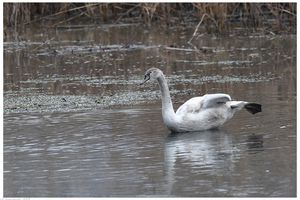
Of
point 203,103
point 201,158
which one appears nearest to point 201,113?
point 203,103

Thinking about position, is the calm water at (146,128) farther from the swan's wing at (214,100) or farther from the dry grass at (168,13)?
the dry grass at (168,13)

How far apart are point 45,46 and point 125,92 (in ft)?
16.1

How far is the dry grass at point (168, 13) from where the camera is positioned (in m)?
15.6

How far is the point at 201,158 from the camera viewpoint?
6.95 m

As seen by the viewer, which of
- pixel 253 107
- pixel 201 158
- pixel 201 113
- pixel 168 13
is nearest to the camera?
pixel 201 158

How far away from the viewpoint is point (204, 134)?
26.8 ft

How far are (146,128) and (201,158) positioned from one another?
1.46 m

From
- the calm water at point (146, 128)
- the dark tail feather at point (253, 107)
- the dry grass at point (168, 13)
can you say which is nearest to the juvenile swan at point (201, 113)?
the dark tail feather at point (253, 107)

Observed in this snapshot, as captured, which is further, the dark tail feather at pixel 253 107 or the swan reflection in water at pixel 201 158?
the dark tail feather at pixel 253 107

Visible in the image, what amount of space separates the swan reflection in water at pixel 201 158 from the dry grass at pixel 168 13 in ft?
24.3

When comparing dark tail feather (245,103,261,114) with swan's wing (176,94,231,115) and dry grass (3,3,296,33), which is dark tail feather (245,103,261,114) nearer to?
swan's wing (176,94,231,115)

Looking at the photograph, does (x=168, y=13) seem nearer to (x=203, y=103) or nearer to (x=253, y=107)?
(x=253, y=107)

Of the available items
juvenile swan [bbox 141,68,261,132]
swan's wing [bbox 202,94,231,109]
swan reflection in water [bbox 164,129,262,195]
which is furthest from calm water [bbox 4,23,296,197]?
swan's wing [bbox 202,94,231,109]

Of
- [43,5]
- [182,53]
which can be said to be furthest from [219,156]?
[43,5]
